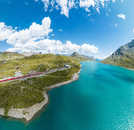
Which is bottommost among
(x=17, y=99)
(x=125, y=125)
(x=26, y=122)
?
(x=125, y=125)

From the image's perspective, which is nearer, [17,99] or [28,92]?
[17,99]

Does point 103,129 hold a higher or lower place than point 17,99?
lower

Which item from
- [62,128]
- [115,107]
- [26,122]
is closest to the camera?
[62,128]

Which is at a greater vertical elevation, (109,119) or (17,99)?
(17,99)

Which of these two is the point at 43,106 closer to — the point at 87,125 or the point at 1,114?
the point at 1,114

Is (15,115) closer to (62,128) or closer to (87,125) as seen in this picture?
(62,128)

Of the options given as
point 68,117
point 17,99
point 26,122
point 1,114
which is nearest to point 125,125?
point 68,117

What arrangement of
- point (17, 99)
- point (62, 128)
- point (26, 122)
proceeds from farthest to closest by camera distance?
point (17, 99) → point (26, 122) → point (62, 128)

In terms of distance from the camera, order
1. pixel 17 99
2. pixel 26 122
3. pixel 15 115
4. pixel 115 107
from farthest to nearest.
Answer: pixel 115 107 → pixel 17 99 → pixel 15 115 → pixel 26 122

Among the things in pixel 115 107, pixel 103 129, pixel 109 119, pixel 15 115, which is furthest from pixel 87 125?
pixel 15 115
